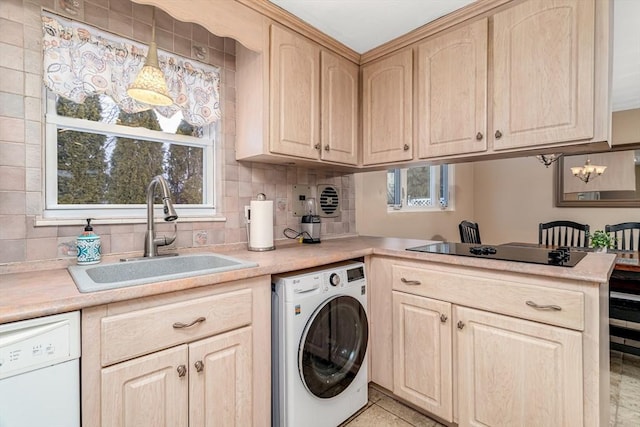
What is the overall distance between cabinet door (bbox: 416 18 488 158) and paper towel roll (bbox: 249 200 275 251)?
3.32 ft

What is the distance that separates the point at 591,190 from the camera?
3887 mm

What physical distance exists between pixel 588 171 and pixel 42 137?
5.24 metres

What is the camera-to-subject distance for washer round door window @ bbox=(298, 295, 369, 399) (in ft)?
4.80

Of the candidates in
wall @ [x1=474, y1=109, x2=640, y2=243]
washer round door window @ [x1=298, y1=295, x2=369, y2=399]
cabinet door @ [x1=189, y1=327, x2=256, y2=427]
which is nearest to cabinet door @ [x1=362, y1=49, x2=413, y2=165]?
washer round door window @ [x1=298, y1=295, x2=369, y2=399]

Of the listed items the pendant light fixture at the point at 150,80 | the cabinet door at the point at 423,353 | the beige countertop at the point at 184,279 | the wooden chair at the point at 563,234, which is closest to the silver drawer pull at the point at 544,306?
the beige countertop at the point at 184,279

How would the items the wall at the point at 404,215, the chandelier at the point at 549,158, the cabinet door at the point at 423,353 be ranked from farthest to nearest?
1. the wall at the point at 404,215
2. the chandelier at the point at 549,158
3. the cabinet door at the point at 423,353

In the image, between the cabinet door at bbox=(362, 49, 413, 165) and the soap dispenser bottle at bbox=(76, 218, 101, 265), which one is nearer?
the soap dispenser bottle at bbox=(76, 218, 101, 265)

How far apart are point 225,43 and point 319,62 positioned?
0.58 m

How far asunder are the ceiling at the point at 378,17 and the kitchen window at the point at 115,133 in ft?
2.25

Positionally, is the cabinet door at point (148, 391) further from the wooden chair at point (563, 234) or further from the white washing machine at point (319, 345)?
the wooden chair at point (563, 234)

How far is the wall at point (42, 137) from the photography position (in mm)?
1226

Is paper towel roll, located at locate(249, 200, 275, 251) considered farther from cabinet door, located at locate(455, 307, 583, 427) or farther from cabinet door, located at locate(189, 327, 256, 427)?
cabinet door, located at locate(455, 307, 583, 427)

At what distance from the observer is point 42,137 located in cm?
131

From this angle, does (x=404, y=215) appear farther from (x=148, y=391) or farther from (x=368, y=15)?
(x=148, y=391)
